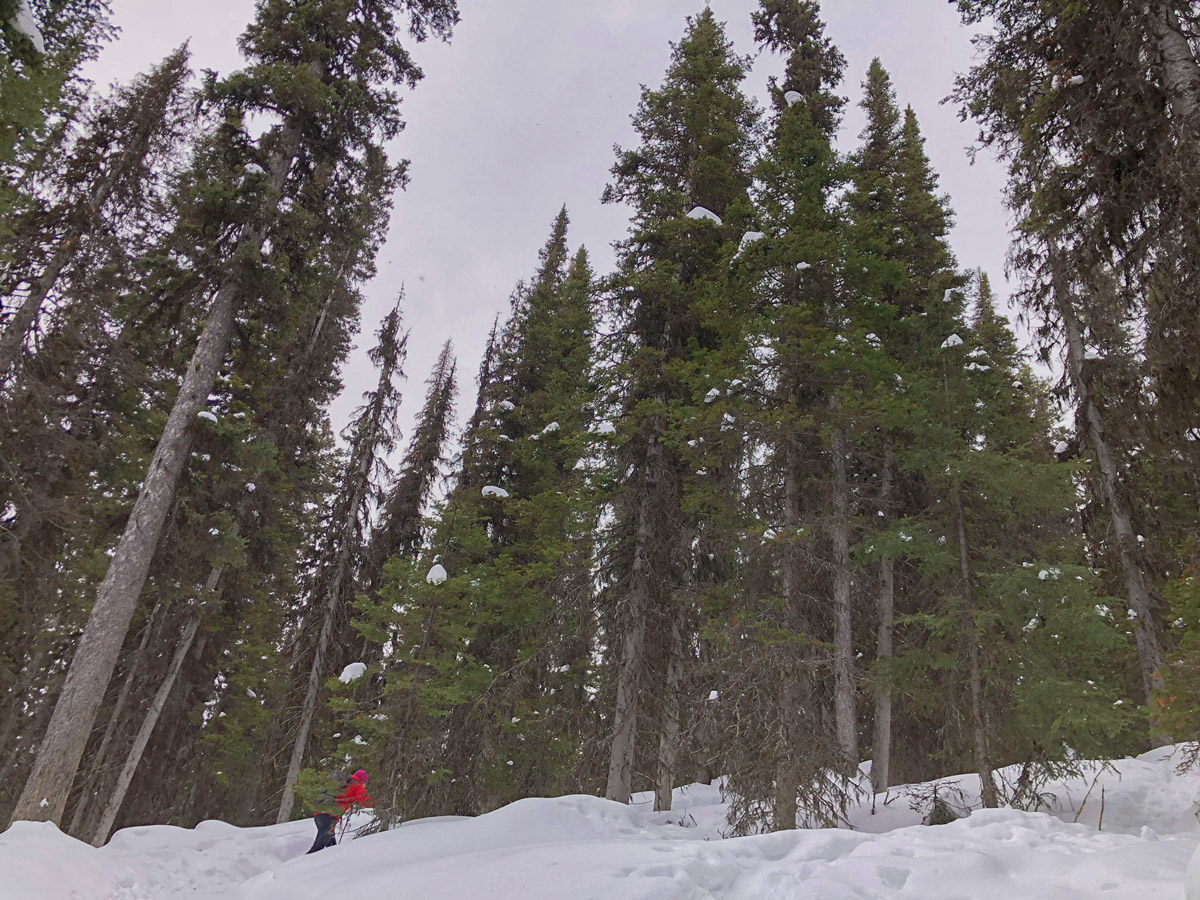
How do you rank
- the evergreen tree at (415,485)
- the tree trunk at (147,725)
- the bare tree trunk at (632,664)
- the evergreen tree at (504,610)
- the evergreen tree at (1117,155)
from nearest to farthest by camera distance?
the evergreen tree at (1117,155), the bare tree trunk at (632,664), the evergreen tree at (504,610), the tree trunk at (147,725), the evergreen tree at (415,485)

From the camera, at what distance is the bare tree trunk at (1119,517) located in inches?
454

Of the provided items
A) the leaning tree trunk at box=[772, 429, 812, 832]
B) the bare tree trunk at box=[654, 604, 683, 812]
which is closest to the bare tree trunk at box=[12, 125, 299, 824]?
the bare tree trunk at box=[654, 604, 683, 812]

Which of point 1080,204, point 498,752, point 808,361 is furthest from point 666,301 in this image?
point 498,752

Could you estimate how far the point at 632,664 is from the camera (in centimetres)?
1087

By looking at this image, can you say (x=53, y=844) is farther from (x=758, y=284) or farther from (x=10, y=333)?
(x=758, y=284)

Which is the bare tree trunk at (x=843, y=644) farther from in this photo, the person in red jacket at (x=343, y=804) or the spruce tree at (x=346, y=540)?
the spruce tree at (x=346, y=540)

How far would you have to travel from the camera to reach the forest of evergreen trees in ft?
27.0

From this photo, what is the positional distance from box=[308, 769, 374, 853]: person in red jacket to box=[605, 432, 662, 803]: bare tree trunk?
13.0 feet

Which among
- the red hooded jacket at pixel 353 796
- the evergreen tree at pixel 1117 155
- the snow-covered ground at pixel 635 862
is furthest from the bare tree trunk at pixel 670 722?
the evergreen tree at pixel 1117 155

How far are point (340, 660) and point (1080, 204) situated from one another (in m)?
18.6

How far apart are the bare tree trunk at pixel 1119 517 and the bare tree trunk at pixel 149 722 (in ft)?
65.2

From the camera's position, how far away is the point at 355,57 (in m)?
13.4

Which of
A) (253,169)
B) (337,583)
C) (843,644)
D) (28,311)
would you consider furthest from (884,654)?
(28,311)

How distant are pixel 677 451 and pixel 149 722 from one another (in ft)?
45.3
